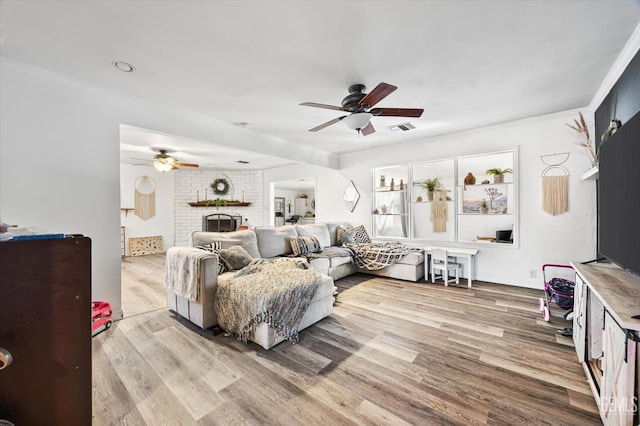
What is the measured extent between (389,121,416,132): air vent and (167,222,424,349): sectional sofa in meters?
2.07

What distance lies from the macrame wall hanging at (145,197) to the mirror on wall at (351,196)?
536cm

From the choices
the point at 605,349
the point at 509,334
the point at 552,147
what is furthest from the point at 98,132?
the point at 552,147

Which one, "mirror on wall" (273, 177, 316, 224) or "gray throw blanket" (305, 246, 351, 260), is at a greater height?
"mirror on wall" (273, 177, 316, 224)

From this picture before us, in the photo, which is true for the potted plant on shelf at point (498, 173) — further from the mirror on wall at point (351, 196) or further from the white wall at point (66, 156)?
the white wall at point (66, 156)

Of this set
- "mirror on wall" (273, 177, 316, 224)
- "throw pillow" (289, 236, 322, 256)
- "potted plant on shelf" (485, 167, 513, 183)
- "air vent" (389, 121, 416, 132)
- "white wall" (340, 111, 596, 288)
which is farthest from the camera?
"mirror on wall" (273, 177, 316, 224)

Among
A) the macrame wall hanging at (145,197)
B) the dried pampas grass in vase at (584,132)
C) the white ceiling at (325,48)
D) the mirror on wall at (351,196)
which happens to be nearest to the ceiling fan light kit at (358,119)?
the white ceiling at (325,48)

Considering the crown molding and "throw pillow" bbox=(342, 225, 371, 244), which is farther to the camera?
"throw pillow" bbox=(342, 225, 371, 244)

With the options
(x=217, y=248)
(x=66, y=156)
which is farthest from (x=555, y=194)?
(x=66, y=156)

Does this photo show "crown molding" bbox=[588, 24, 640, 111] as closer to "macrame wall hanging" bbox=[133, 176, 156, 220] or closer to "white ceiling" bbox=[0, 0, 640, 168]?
"white ceiling" bbox=[0, 0, 640, 168]

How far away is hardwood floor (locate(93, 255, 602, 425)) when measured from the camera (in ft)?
5.15

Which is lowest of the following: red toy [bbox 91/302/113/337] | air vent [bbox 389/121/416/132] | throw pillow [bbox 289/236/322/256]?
red toy [bbox 91/302/113/337]

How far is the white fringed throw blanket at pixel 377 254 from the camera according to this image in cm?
446

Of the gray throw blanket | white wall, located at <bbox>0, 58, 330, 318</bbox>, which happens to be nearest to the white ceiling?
white wall, located at <bbox>0, 58, 330, 318</bbox>

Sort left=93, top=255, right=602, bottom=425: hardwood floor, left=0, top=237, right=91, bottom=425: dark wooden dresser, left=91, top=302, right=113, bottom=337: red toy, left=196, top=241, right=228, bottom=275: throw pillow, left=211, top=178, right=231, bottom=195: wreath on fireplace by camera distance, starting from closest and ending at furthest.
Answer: left=0, top=237, right=91, bottom=425: dark wooden dresser
left=93, top=255, right=602, bottom=425: hardwood floor
left=91, top=302, right=113, bottom=337: red toy
left=196, top=241, right=228, bottom=275: throw pillow
left=211, top=178, right=231, bottom=195: wreath on fireplace
